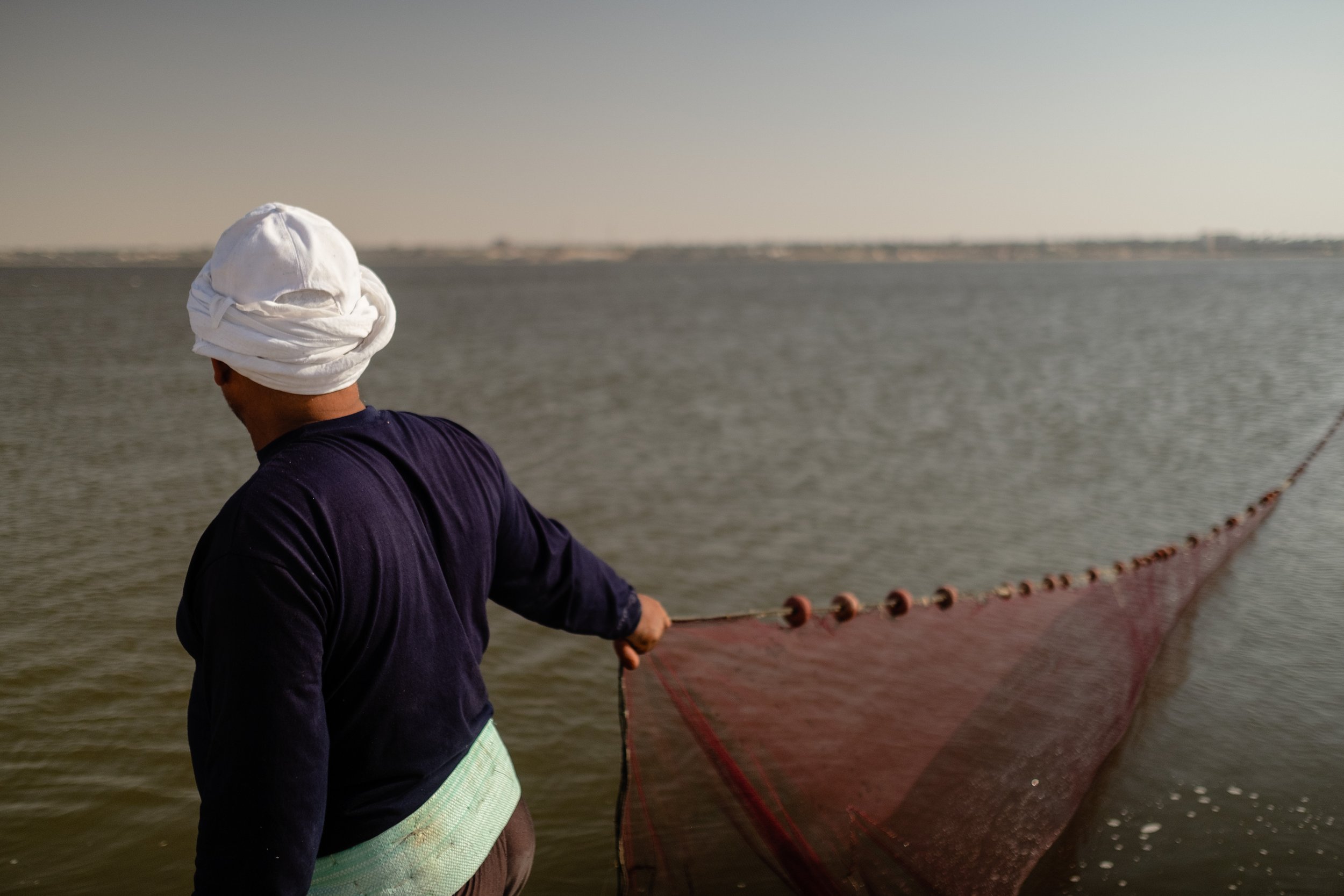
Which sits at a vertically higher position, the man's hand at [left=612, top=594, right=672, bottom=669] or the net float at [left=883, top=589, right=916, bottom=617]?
the man's hand at [left=612, top=594, right=672, bottom=669]

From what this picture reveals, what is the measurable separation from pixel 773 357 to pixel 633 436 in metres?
12.6

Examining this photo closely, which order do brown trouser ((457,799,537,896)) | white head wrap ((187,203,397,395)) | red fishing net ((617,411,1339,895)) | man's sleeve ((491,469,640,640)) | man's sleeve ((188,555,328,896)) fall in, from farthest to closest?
1. red fishing net ((617,411,1339,895))
2. man's sleeve ((491,469,640,640))
3. brown trouser ((457,799,537,896))
4. white head wrap ((187,203,397,395))
5. man's sleeve ((188,555,328,896))

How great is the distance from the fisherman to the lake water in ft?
8.92

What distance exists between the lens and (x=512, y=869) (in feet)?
6.39

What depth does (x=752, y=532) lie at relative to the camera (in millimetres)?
9031

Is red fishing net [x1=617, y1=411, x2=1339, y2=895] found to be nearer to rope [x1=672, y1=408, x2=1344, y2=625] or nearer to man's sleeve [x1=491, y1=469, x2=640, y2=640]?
rope [x1=672, y1=408, x2=1344, y2=625]

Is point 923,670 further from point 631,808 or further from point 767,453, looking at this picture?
point 767,453

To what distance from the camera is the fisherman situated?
1346 millimetres

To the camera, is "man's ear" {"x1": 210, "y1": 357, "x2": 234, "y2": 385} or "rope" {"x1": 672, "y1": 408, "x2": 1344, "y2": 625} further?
"rope" {"x1": 672, "y1": 408, "x2": 1344, "y2": 625}

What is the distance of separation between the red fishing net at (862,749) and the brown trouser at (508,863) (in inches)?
33.0

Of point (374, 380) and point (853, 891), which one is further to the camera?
point (374, 380)

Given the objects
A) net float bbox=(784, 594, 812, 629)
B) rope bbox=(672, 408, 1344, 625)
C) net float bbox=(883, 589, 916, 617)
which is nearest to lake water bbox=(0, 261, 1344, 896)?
rope bbox=(672, 408, 1344, 625)

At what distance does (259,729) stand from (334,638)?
0.16m

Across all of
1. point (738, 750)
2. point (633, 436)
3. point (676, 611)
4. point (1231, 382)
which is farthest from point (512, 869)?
point (1231, 382)
